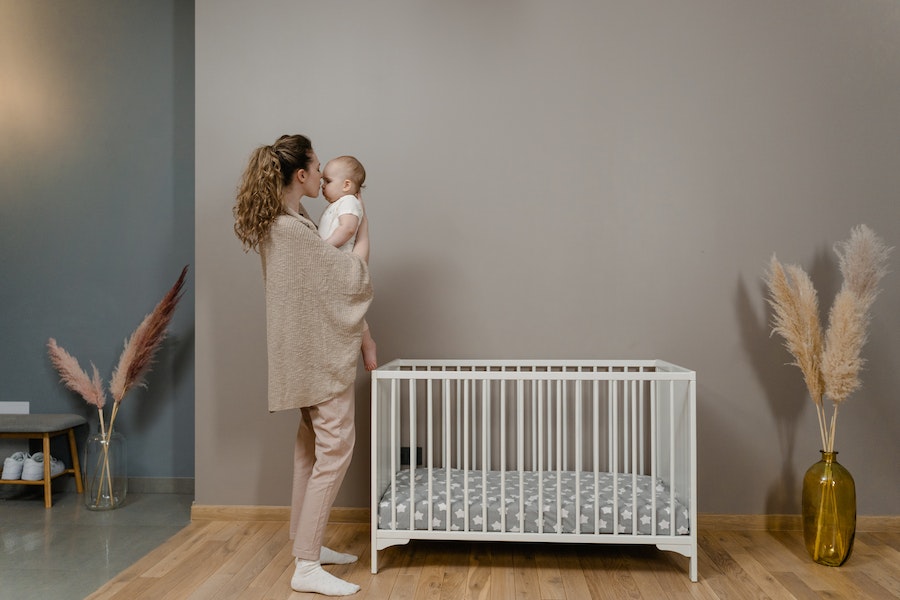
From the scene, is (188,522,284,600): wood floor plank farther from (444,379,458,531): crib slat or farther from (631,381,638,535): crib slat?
(631,381,638,535): crib slat

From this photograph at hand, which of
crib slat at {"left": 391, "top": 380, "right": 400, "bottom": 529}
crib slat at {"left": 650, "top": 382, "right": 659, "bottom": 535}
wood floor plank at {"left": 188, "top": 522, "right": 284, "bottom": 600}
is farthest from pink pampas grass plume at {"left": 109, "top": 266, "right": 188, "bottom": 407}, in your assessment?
crib slat at {"left": 650, "top": 382, "right": 659, "bottom": 535}

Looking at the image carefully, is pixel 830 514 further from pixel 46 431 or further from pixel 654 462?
pixel 46 431

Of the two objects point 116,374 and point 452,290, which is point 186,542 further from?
point 452,290

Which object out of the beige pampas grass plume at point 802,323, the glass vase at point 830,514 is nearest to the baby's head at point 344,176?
the beige pampas grass plume at point 802,323

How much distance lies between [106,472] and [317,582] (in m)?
1.37

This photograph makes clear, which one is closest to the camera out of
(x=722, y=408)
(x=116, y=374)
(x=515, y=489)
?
(x=515, y=489)

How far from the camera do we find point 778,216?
8.53 feet

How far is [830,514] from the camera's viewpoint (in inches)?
86.9

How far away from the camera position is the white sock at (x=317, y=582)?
6.41 ft

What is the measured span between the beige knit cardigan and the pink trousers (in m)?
0.06

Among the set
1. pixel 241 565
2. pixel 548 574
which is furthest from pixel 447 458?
pixel 241 565

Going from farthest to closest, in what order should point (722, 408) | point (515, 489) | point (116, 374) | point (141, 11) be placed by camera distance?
point (141, 11) → point (116, 374) → point (722, 408) → point (515, 489)

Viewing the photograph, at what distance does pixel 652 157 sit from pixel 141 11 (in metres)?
2.38

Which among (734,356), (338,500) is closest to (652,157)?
(734,356)
